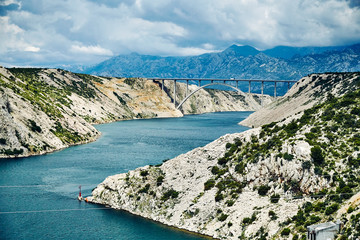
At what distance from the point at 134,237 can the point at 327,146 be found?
2598 cm

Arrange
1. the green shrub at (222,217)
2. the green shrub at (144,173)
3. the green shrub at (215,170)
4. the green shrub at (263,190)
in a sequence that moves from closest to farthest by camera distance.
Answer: the green shrub at (222,217)
the green shrub at (263,190)
the green shrub at (215,170)
the green shrub at (144,173)

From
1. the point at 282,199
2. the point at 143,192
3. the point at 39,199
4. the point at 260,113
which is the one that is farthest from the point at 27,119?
the point at 260,113

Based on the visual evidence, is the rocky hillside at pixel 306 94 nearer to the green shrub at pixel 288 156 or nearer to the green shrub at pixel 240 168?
the green shrub at pixel 240 168

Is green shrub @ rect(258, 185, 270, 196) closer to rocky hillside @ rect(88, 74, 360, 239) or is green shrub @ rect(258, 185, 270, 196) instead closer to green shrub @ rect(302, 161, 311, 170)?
rocky hillside @ rect(88, 74, 360, 239)

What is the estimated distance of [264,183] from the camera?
51219mm

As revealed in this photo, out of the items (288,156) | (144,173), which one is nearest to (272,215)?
(288,156)

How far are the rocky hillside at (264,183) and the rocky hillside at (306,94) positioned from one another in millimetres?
74545

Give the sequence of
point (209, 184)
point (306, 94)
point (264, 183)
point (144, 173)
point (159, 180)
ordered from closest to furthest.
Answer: point (264, 183) < point (209, 184) < point (159, 180) < point (144, 173) < point (306, 94)

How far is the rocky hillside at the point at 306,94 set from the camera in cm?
13588

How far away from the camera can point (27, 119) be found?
106 meters

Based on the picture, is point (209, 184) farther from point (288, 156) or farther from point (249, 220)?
point (288, 156)

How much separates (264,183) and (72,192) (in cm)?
3176

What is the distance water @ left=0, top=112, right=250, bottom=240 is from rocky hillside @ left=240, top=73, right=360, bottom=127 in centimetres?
4351

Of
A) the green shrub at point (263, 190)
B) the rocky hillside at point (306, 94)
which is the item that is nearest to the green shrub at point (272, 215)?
the green shrub at point (263, 190)
